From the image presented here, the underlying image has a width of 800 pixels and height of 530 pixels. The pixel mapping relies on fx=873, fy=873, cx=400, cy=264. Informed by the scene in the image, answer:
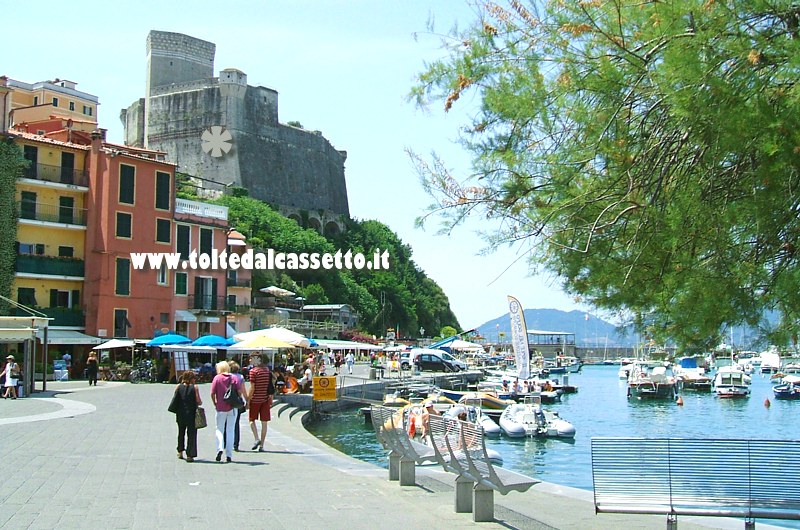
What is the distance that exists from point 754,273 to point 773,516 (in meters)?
2.39

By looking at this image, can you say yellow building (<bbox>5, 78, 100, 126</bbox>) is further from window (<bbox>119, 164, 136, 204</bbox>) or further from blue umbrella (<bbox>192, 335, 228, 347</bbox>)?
blue umbrella (<bbox>192, 335, 228, 347</bbox>)

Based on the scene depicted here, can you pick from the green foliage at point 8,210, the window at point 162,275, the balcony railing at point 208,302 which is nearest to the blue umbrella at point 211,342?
the green foliage at point 8,210

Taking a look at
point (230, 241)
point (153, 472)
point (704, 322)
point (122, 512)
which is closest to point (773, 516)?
point (704, 322)

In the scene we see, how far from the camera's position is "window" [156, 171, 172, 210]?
151ft

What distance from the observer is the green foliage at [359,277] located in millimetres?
83562

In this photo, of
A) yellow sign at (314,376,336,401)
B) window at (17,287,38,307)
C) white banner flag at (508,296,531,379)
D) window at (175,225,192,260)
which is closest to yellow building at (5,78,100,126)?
window at (175,225,192,260)

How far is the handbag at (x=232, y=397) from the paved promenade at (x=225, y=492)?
87 centimetres

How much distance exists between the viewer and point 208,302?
4828 cm

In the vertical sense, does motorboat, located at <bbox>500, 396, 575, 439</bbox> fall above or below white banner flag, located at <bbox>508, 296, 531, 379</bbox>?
below

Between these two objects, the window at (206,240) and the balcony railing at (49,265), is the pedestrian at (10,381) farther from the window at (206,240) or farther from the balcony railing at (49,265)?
the window at (206,240)

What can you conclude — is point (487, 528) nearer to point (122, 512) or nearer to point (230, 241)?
point (122, 512)

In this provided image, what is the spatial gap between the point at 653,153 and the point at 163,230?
41.5 meters

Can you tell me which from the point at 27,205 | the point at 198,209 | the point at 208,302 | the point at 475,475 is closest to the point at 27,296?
the point at 27,205

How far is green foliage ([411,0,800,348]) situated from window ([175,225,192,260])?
4090 cm
